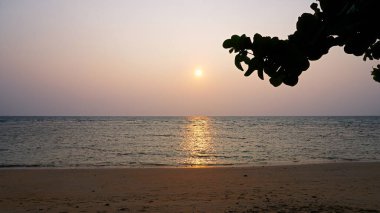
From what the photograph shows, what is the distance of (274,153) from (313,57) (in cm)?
2516

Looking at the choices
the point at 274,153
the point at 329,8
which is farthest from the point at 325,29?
the point at 274,153

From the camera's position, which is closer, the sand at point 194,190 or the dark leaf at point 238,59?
the dark leaf at point 238,59

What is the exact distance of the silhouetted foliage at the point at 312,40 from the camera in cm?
258

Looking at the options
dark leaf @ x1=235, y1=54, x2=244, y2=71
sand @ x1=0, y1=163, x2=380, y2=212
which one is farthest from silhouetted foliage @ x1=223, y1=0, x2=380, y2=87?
sand @ x1=0, y1=163, x2=380, y2=212

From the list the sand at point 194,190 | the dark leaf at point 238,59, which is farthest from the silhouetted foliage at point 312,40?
the sand at point 194,190

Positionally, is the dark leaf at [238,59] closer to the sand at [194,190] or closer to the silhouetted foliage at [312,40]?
the silhouetted foliage at [312,40]

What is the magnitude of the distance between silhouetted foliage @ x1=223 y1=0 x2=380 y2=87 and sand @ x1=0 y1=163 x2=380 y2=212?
6583 mm

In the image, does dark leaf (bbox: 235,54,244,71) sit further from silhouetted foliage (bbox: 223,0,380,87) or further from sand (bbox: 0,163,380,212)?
sand (bbox: 0,163,380,212)

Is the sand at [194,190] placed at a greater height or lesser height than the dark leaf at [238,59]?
lesser

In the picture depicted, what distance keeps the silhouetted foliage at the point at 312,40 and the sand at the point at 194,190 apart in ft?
21.6

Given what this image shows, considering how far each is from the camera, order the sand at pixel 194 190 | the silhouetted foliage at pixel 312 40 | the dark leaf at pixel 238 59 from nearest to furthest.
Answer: the silhouetted foliage at pixel 312 40
the dark leaf at pixel 238 59
the sand at pixel 194 190

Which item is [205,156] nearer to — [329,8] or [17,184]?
[17,184]

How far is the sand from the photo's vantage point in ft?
30.5

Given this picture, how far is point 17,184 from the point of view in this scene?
13.2m
